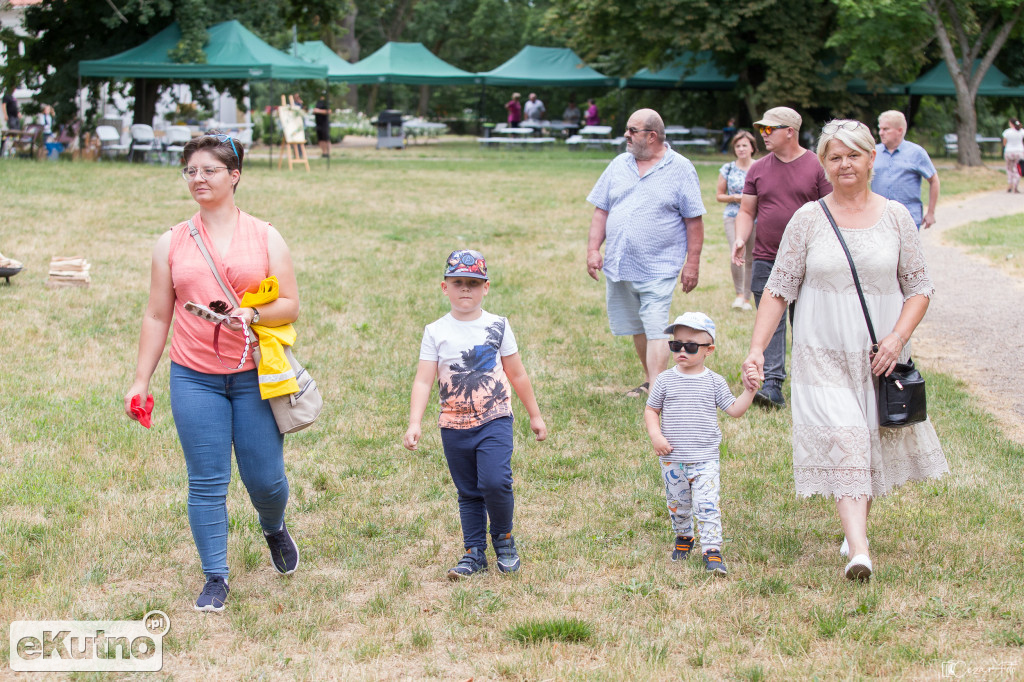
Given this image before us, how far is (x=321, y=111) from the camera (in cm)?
3038

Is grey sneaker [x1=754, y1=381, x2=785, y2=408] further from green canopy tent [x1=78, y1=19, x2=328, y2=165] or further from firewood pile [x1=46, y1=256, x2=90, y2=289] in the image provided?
green canopy tent [x1=78, y1=19, x2=328, y2=165]

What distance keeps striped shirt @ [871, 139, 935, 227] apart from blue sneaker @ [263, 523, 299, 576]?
6.98m

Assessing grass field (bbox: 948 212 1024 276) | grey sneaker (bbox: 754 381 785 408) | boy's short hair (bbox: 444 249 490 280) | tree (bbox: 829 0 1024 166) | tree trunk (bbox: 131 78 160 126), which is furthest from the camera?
tree trunk (bbox: 131 78 160 126)

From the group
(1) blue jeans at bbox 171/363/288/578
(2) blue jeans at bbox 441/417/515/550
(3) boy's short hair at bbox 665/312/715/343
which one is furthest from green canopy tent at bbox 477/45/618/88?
(1) blue jeans at bbox 171/363/288/578

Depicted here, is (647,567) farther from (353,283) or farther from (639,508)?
(353,283)

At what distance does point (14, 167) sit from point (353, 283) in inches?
574

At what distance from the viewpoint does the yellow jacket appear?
167 inches

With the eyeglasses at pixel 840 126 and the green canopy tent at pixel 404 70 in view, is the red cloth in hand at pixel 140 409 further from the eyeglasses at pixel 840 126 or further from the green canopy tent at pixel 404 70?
the green canopy tent at pixel 404 70

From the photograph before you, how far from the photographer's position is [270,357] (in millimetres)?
4266

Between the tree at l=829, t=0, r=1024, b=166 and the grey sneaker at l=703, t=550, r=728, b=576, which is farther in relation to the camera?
the tree at l=829, t=0, r=1024, b=166

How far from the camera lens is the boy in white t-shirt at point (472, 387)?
4551 mm

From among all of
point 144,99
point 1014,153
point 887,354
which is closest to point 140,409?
point 887,354

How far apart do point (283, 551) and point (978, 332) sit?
328 inches

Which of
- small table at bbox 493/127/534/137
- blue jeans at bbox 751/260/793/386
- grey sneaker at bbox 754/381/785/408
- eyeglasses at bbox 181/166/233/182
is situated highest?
small table at bbox 493/127/534/137
